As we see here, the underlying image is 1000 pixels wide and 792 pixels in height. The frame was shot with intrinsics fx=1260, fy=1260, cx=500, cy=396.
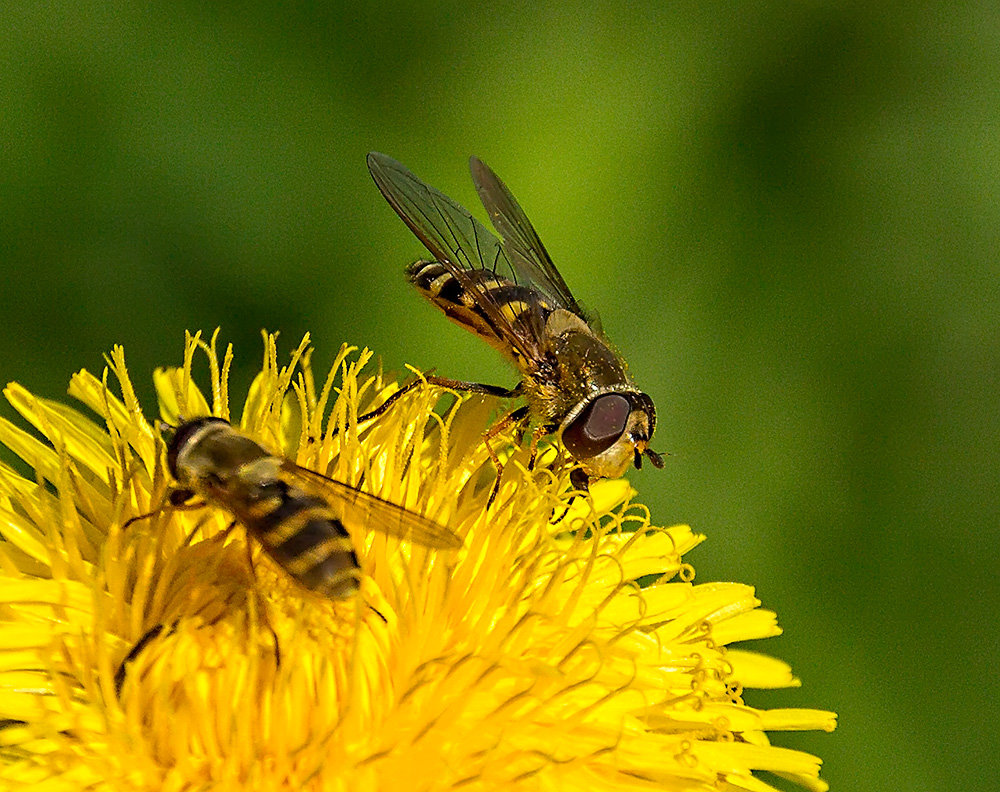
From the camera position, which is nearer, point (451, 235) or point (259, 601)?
point (259, 601)

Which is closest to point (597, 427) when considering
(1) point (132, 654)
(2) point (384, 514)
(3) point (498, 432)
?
(3) point (498, 432)

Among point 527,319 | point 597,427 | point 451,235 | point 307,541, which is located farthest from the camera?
point 451,235

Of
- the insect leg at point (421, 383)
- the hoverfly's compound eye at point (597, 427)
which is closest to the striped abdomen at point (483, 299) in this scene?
the insect leg at point (421, 383)

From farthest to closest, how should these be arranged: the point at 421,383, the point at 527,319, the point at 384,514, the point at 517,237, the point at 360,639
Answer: the point at 517,237, the point at 527,319, the point at 421,383, the point at 360,639, the point at 384,514

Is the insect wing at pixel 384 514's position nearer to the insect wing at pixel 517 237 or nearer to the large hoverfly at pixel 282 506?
the large hoverfly at pixel 282 506

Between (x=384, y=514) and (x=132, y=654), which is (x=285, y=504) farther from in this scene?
(x=132, y=654)

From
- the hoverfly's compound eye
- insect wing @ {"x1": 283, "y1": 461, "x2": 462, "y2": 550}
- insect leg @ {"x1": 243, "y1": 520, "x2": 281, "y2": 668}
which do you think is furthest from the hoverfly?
insect leg @ {"x1": 243, "y1": 520, "x2": 281, "y2": 668}

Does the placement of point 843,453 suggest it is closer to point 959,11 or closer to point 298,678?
point 959,11

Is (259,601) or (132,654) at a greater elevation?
(259,601)
